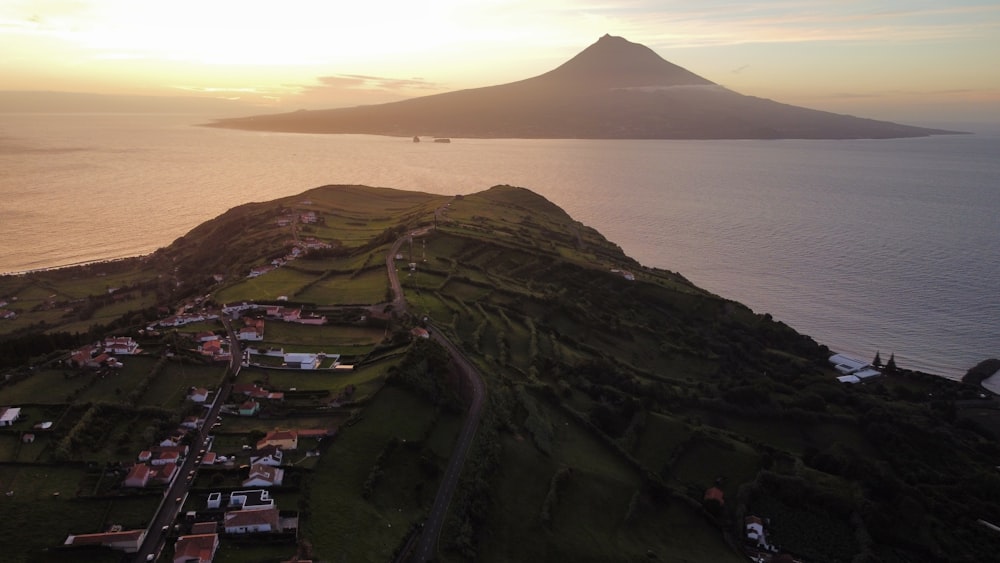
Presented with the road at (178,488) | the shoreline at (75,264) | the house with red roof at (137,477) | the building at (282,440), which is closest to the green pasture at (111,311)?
the shoreline at (75,264)

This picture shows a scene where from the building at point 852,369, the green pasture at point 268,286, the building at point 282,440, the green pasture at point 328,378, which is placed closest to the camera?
the building at point 282,440

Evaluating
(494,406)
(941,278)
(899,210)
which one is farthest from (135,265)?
(899,210)

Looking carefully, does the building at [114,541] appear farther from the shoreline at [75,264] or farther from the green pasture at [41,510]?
the shoreline at [75,264]

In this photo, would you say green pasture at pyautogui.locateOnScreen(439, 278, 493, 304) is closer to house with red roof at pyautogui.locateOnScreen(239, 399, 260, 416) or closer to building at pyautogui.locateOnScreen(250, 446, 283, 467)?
house with red roof at pyautogui.locateOnScreen(239, 399, 260, 416)

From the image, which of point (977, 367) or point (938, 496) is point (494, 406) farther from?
point (977, 367)

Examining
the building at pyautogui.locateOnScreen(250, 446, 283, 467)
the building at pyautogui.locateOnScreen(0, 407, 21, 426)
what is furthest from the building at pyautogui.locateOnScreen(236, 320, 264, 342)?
the building at pyautogui.locateOnScreen(250, 446, 283, 467)

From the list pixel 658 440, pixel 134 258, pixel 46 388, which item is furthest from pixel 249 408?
pixel 134 258
